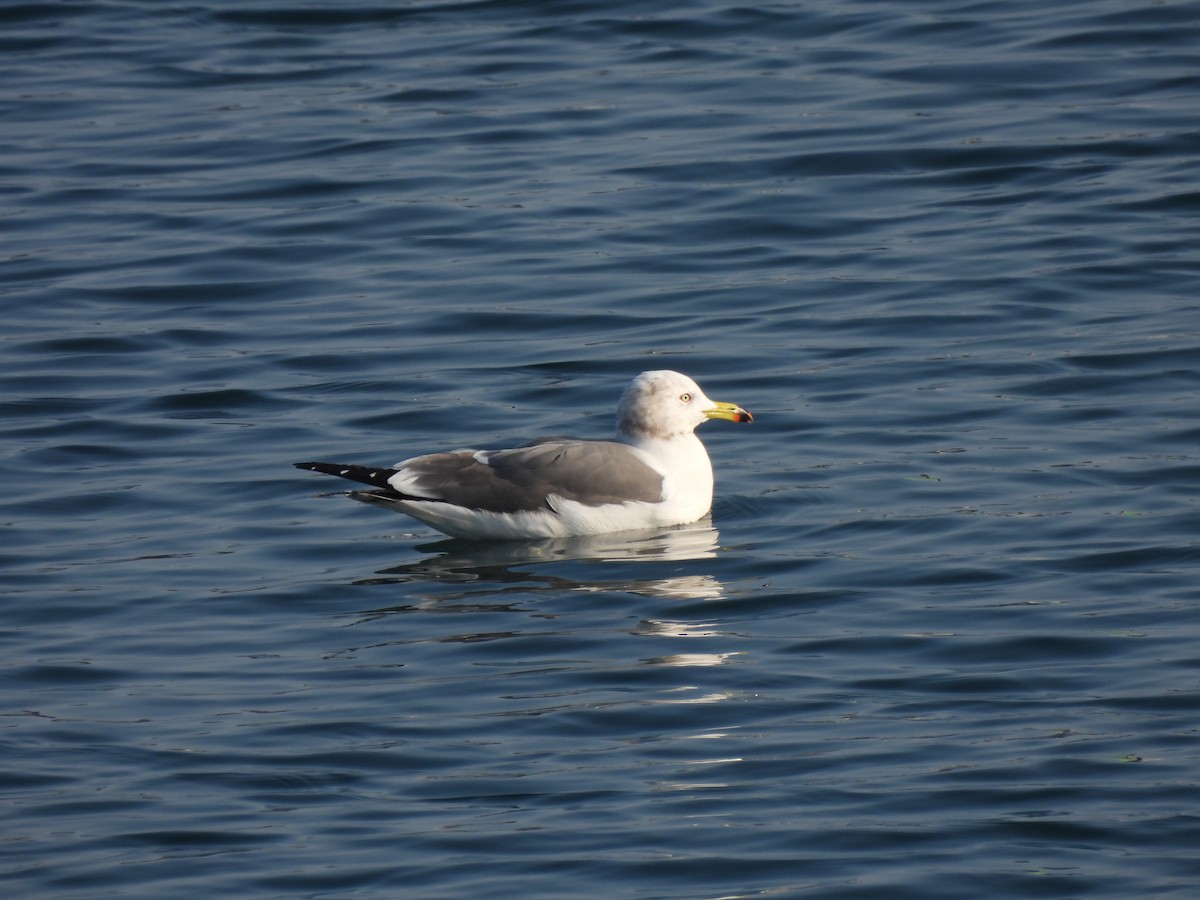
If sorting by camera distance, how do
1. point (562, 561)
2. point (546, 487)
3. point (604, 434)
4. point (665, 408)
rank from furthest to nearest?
point (604, 434), point (665, 408), point (546, 487), point (562, 561)

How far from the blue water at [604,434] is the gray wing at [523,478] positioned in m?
0.26

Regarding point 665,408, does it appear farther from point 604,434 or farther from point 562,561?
point 562,561

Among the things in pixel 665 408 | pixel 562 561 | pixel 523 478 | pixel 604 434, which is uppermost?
pixel 665 408

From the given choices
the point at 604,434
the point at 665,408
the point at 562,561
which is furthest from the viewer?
the point at 604,434

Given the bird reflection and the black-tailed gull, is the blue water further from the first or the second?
the black-tailed gull

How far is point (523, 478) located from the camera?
9.91 m

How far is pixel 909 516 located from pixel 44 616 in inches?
160

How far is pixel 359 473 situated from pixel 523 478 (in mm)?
819

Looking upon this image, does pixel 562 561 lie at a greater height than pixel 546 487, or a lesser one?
lesser

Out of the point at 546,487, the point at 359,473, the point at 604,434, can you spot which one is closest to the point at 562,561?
the point at 546,487

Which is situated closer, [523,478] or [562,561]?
[562,561]

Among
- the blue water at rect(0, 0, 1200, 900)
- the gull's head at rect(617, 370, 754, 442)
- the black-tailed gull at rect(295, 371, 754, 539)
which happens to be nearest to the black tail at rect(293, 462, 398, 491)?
the black-tailed gull at rect(295, 371, 754, 539)

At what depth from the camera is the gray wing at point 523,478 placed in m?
9.90

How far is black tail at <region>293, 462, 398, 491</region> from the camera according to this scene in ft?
32.7
